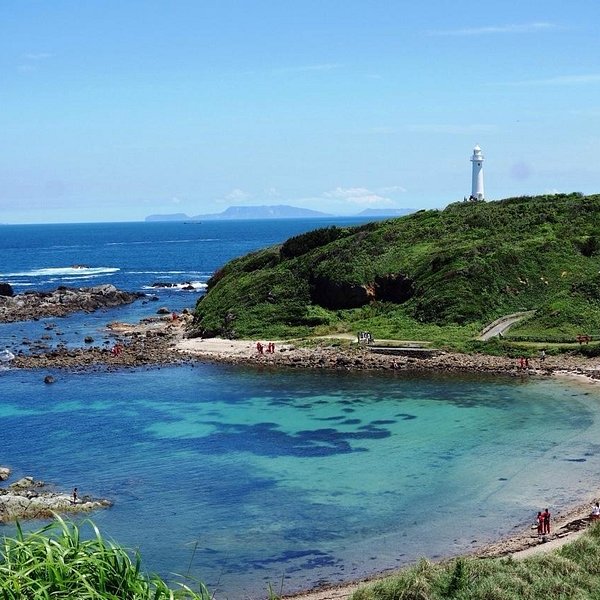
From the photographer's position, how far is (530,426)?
43.7 m

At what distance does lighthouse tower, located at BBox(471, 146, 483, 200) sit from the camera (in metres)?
105

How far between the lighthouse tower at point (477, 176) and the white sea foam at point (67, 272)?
64.0 metres

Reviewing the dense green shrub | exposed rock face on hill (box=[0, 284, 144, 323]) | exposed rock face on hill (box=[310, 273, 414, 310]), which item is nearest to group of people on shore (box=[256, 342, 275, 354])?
exposed rock face on hill (box=[310, 273, 414, 310])

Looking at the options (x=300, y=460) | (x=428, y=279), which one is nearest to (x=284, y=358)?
(x=428, y=279)

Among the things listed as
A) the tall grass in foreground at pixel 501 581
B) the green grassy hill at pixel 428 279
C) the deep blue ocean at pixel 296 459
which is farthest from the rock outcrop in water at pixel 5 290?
the tall grass in foreground at pixel 501 581

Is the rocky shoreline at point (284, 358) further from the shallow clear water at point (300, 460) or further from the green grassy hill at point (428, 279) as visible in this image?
the green grassy hill at point (428, 279)

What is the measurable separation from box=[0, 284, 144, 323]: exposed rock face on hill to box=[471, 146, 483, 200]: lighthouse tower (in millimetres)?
43389

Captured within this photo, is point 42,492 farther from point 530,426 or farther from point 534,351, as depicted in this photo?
point 534,351

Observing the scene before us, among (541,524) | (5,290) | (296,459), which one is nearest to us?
(541,524)

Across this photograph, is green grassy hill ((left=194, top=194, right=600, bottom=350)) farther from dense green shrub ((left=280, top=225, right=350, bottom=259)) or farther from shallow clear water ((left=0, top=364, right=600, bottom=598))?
shallow clear water ((left=0, top=364, right=600, bottom=598))

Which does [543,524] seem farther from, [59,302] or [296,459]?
[59,302]

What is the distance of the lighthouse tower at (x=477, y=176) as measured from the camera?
4139 inches

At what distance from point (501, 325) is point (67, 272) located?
3776 inches

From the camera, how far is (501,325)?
66188mm
